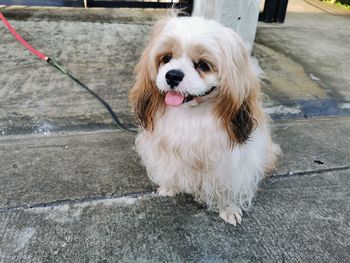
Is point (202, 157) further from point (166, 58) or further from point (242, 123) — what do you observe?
point (166, 58)

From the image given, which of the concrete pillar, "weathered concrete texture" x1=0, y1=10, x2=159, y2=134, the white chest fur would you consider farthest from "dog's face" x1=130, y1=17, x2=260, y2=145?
the concrete pillar

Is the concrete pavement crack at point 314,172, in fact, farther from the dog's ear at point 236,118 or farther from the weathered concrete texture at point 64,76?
the weathered concrete texture at point 64,76

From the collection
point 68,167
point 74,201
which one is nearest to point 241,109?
point 74,201

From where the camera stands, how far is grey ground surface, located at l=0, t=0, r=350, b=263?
214 centimetres

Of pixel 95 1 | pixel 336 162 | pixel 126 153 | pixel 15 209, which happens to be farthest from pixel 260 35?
pixel 15 209

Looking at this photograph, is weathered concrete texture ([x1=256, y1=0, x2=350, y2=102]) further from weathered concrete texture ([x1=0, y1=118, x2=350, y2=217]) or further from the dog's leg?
the dog's leg

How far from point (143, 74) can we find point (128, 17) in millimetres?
3502

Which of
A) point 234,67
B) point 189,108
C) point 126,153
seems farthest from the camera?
point 126,153

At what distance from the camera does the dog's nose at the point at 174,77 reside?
74.1 inches

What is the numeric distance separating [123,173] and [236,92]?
1.07 m

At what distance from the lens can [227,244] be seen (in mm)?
2178

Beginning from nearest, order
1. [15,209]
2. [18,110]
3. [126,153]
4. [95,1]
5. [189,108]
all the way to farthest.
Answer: [189,108] → [15,209] → [126,153] → [18,110] → [95,1]

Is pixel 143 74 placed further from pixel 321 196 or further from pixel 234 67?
pixel 321 196

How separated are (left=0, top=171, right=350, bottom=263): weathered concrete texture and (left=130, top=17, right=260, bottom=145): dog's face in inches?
22.6
